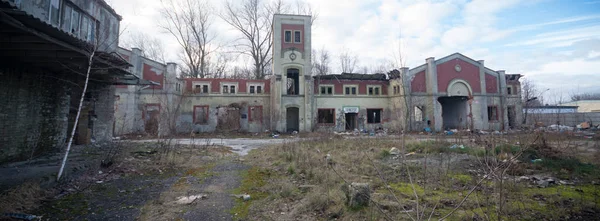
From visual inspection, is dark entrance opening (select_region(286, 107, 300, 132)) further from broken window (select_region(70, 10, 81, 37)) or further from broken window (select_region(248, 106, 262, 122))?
broken window (select_region(70, 10, 81, 37))

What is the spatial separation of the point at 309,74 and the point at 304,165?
64.4ft

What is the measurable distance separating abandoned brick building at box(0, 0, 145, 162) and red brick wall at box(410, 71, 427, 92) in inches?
997

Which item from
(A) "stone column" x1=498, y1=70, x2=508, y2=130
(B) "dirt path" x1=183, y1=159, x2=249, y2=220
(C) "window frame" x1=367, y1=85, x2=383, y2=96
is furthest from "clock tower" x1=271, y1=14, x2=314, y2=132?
(A) "stone column" x1=498, y1=70, x2=508, y2=130

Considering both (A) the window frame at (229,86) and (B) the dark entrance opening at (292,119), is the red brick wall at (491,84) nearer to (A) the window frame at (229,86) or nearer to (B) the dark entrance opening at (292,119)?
(B) the dark entrance opening at (292,119)

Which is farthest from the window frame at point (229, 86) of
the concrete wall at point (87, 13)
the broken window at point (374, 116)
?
the broken window at point (374, 116)

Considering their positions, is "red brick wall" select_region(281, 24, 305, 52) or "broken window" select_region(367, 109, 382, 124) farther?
"broken window" select_region(367, 109, 382, 124)

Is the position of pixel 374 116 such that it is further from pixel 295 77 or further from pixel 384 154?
pixel 384 154

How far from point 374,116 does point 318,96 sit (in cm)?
667

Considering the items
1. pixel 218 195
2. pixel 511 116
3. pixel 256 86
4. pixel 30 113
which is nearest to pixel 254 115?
pixel 256 86

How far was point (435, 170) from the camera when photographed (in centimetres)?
689

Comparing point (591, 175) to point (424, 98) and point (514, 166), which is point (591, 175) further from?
point (424, 98)

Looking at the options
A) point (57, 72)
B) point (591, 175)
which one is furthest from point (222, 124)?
point (591, 175)

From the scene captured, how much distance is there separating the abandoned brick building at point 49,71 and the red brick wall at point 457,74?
90.7 ft

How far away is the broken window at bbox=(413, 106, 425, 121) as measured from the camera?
2805 cm
